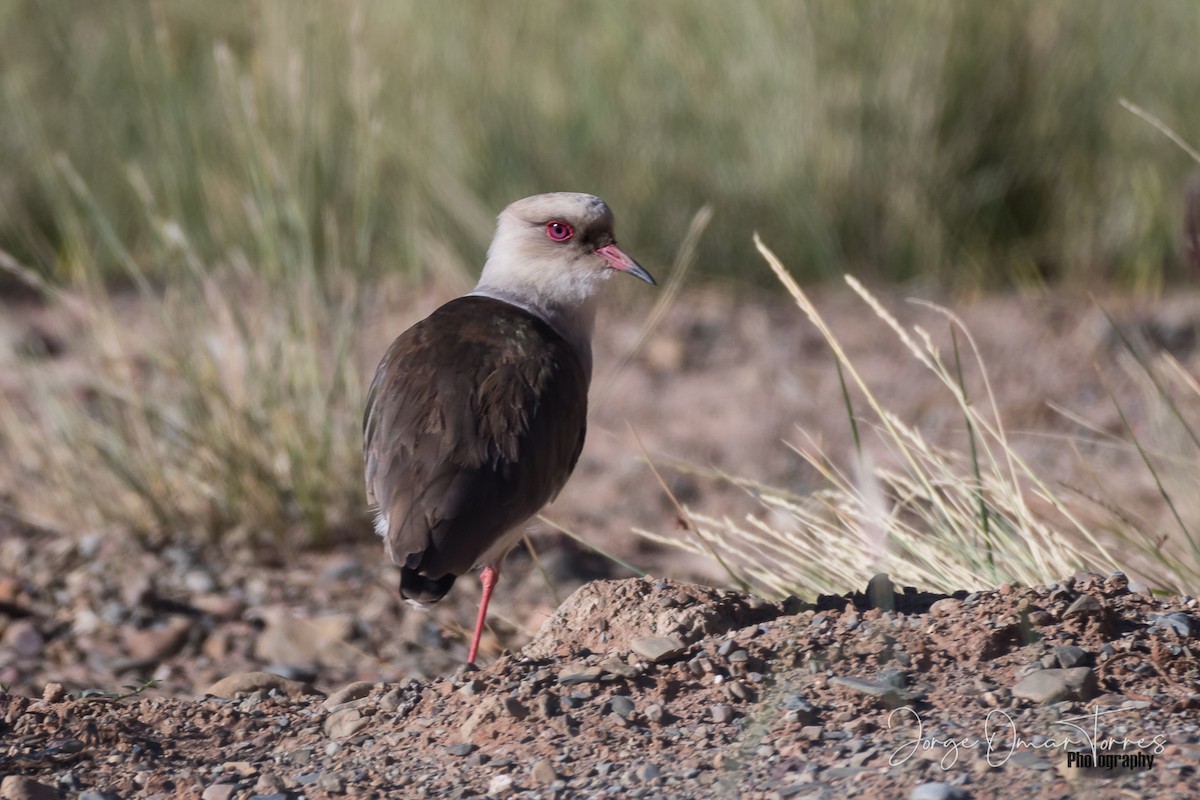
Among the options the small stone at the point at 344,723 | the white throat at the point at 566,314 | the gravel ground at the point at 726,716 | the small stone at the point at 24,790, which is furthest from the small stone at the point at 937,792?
the white throat at the point at 566,314

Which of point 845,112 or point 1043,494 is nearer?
point 1043,494

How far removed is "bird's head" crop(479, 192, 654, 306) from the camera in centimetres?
457

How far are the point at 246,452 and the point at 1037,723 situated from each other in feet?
10.9

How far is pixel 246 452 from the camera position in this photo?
5.36m

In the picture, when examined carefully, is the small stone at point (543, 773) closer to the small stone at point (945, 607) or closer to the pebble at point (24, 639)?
the small stone at point (945, 607)

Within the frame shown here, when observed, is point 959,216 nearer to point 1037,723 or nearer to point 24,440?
point 24,440

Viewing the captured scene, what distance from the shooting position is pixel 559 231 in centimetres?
461

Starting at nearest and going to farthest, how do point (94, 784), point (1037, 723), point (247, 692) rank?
point (1037, 723)
point (94, 784)
point (247, 692)

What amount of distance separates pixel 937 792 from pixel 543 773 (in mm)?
706

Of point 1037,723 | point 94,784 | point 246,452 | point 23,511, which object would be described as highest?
point 1037,723

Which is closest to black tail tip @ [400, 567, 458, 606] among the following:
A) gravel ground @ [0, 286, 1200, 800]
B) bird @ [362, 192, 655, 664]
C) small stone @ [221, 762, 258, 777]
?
bird @ [362, 192, 655, 664]

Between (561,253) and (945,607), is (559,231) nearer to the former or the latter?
(561,253)

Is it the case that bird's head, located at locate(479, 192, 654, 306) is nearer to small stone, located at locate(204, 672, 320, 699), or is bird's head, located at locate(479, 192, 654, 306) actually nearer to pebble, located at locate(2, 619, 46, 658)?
small stone, located at locate(204, 672, 320, 699)

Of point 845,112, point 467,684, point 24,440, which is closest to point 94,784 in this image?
point 467,684
